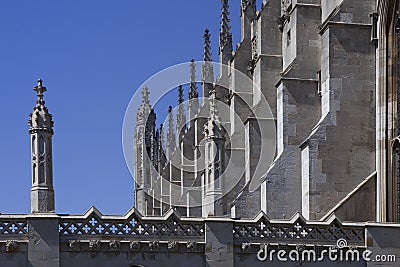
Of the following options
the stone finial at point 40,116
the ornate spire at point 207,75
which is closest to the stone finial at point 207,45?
the ornate spire at point 207,75

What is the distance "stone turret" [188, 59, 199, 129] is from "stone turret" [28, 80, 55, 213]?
115ft

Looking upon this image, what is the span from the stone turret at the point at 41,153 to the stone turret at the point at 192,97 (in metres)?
35.2

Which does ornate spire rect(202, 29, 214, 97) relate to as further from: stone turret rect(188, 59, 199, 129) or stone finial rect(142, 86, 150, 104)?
stone finial rect(142, 86, 150, 104)

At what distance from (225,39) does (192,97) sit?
9378 millimetres

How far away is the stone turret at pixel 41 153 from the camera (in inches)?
623

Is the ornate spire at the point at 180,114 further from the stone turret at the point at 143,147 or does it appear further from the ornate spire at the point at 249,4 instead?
the ornate spire at the point at 249,4

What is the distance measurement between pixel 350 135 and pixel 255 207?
7065mm

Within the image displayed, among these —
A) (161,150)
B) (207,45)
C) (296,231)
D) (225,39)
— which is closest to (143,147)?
(207,45)

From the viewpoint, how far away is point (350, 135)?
2225 cm

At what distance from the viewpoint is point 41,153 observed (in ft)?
52.9

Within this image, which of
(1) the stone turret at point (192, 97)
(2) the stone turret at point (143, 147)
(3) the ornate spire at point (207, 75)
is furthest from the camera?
(1) the stone turret at point (192, 97)

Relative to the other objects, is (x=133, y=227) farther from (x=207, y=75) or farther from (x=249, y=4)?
(x=207, y=75)

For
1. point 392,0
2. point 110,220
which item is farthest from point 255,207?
point 110,220

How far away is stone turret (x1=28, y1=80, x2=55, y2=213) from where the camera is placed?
15820mm
